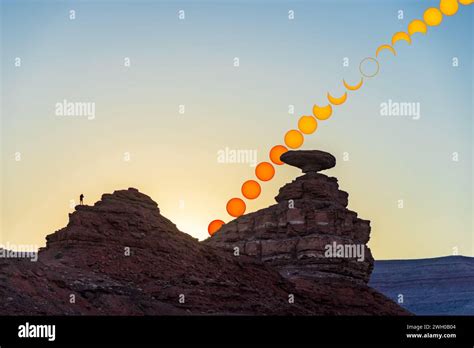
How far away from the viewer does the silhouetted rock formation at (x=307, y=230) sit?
98.7m

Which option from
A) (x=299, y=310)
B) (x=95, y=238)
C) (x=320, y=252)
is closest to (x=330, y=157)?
(x=320, y=252)

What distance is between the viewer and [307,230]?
100812mm

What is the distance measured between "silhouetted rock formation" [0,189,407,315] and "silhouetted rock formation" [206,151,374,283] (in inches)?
312

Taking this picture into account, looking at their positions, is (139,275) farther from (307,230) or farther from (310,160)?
(310,160)

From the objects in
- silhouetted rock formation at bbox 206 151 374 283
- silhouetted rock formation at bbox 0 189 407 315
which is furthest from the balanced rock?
silhouetted rock formation at bbox 0 189 407 315

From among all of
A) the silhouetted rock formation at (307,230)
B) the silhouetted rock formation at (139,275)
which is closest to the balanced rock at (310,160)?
the silhouetted rock formation at (307,230)

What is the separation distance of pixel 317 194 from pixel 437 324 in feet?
212

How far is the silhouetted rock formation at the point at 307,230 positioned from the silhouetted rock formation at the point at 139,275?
792 cm

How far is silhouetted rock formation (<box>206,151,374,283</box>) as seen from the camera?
9869cm

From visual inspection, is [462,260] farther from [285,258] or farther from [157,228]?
[157,228]

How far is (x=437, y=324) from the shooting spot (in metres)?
39.2

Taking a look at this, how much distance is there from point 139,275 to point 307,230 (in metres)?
30.3

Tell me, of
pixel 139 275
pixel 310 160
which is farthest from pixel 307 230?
pixel 139 275

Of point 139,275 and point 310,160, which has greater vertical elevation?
point 310,160
